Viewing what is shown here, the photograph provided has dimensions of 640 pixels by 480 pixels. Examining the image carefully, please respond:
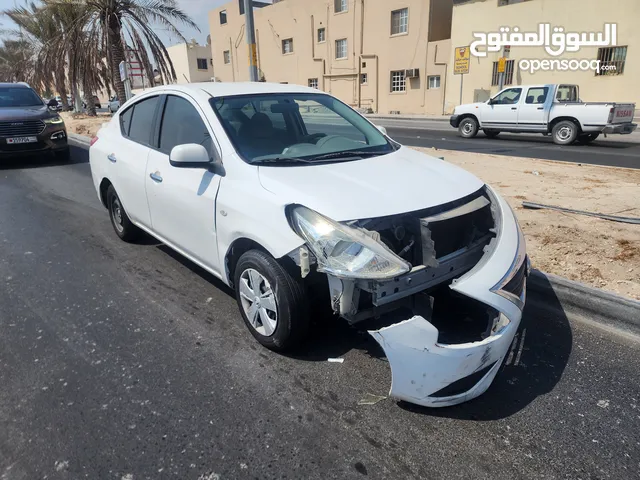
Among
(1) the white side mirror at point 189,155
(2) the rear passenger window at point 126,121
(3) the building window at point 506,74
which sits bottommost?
(1) the white side mirror at point 189,155

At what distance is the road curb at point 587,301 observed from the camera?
345 cm

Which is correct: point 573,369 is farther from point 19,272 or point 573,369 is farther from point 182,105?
point 19,272

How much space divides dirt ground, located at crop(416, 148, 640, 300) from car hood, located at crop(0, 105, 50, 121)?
376 inches

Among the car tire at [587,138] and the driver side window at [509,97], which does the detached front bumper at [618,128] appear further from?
the driver side window at [509,97]

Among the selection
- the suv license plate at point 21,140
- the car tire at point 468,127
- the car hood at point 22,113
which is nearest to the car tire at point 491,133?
the car tire at point 468,127

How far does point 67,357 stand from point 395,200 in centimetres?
244

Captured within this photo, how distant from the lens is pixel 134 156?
4484 millimetres

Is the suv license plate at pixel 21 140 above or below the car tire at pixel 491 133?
above

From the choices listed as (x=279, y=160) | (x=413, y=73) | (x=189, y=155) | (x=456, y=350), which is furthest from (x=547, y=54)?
(x=456, y=350)

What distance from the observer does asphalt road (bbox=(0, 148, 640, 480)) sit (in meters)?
2.29

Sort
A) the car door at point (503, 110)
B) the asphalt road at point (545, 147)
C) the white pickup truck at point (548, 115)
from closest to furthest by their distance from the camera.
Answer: the asphalt road at point (545, 147)
the white pickup truck at point (548, 115)
the car door at point (503, 110)

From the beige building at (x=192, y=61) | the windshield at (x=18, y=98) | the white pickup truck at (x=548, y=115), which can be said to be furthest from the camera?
the beige building at (x=192, y=61)

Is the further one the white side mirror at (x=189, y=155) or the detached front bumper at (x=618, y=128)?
the detached front bumper at (x=618, y=128)

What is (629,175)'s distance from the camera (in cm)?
861
